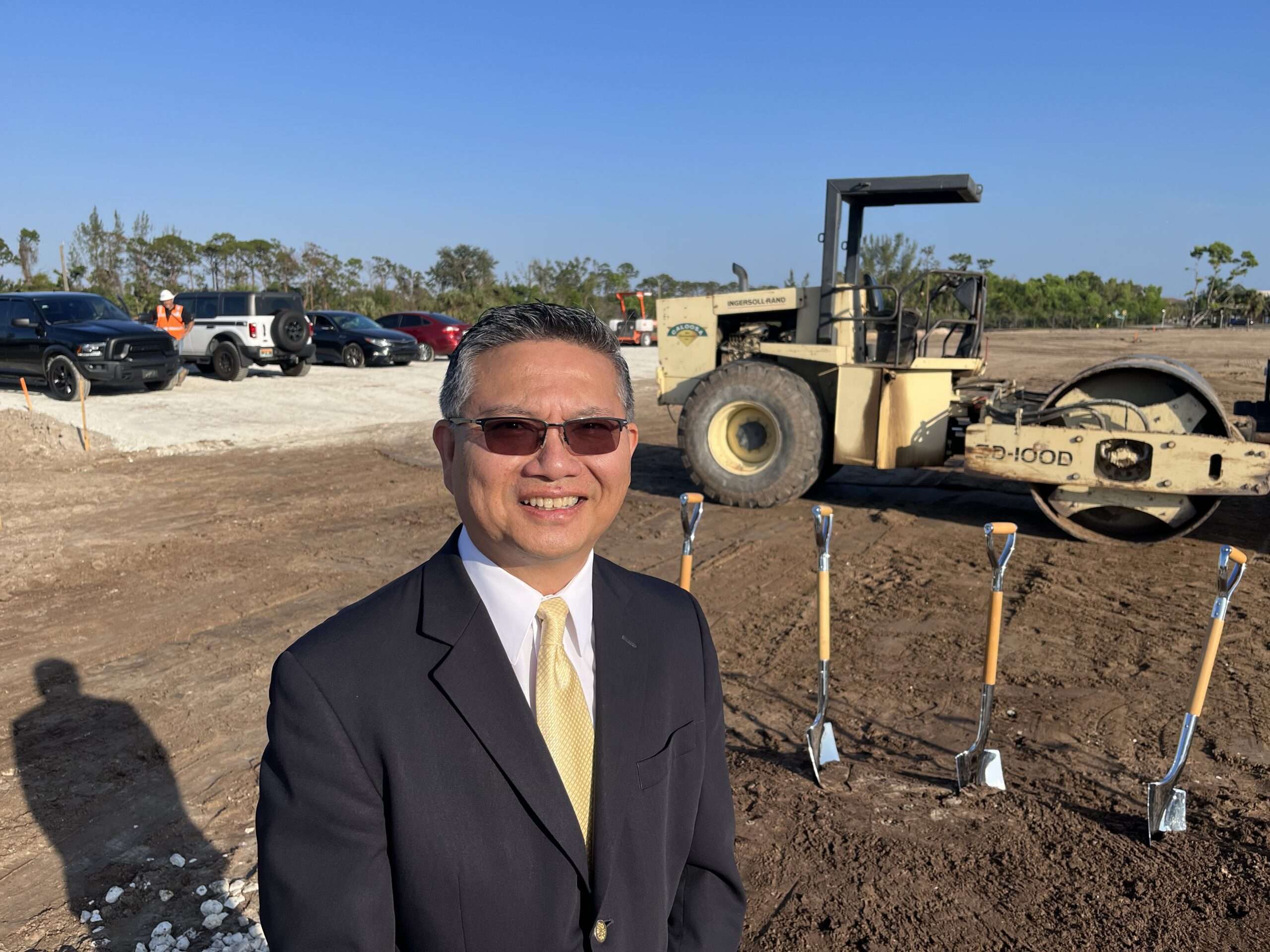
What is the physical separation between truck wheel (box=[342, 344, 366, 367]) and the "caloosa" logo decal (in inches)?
557

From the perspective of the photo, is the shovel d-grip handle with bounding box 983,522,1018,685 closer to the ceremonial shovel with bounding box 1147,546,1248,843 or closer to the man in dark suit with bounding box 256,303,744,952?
the ceremonial shovel with bounding box 1147,546,1248,843

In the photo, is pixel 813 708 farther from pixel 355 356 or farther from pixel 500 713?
pixel 355 356

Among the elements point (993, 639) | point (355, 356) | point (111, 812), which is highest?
point (355, 356)

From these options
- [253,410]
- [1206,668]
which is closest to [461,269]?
[253,410]

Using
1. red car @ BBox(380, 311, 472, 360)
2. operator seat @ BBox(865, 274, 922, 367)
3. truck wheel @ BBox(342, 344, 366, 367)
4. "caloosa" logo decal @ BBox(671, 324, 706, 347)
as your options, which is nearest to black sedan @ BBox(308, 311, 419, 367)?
truck wheel @ BBox(342, 344, 366, 367)

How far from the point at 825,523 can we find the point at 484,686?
272cm

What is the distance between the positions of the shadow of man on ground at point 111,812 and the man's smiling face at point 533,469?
7.92 ft

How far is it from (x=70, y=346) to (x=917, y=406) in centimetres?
1313

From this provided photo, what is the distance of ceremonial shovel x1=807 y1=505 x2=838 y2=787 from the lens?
4.05 meters

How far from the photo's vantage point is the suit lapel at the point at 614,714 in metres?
1.55

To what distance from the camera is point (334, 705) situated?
144cm

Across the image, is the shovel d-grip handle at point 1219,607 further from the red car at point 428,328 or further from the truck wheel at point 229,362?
the red car at point 428,328

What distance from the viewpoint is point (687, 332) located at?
9.97 meters

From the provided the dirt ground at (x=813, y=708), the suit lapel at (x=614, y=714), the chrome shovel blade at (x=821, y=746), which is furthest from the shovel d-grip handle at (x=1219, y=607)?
the suit lapel at (x=614, y=714)
